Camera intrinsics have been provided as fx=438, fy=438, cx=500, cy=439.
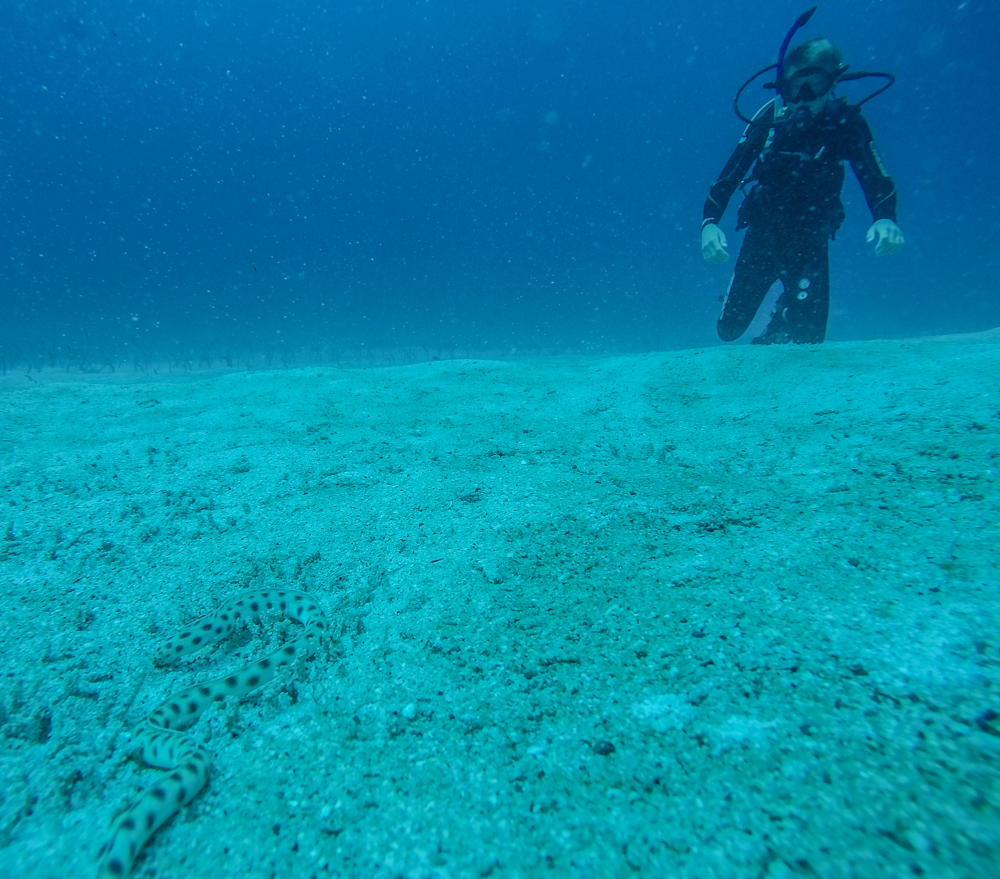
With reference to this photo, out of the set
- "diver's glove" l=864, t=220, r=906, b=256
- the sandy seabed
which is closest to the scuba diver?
"diver's glove" l=864, t=220, r=906, b=256

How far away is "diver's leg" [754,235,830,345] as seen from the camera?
6.88m

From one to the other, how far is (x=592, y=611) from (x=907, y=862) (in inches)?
48.1

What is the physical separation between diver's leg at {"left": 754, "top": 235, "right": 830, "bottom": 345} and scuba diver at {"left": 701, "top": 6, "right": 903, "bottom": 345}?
0.05ft

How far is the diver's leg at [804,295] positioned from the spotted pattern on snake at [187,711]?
25.0 feet

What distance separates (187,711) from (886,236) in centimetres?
811

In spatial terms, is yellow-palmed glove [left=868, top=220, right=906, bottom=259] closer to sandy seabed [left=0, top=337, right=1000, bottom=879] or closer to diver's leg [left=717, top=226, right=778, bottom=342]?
diver's leg [left=717, top=226, right=778, bottom=342]

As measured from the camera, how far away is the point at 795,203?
22.2ft

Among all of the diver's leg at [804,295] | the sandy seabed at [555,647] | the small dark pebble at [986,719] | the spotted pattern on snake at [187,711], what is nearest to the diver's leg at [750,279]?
the diver's leg at [804,295]

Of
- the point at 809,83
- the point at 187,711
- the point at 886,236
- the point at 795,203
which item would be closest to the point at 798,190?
the point at 795,203

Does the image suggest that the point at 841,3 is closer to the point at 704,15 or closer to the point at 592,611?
the point at 704,15

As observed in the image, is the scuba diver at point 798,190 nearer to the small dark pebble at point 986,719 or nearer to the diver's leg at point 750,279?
the diver's leg at point 750,279

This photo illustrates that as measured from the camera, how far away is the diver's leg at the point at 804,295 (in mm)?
6883

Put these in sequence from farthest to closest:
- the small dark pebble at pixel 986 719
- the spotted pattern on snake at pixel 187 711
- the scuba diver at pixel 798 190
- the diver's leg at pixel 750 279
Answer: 1. the diver's leg at pixel 750 279
2. the scuba diver at pixel 798 190
3. the spotted pattern on snake at pixel 187 711
4. the small dark pebble at pixel 986 719

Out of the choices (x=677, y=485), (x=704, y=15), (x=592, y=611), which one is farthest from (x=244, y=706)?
(x=704, y=15)
